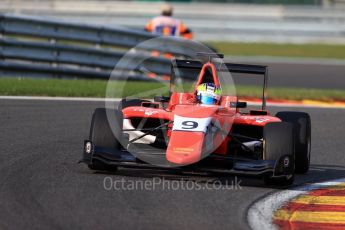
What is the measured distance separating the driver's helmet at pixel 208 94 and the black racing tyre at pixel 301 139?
719mm

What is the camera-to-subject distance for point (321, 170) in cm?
899

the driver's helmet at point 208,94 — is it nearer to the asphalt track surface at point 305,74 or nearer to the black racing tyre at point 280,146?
the black racing tyre at point 280,146

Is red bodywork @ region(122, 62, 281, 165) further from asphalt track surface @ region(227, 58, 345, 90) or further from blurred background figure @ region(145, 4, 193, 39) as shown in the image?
asphalt track surface @ region(227, 58, 345, 90)

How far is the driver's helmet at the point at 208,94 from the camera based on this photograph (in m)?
8.60

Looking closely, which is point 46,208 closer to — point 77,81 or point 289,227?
point 289,227

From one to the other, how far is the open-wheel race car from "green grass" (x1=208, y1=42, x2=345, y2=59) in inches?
650

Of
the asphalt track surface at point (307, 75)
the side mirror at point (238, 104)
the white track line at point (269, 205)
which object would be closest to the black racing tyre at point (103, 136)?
the side mirror at point (238, 104)

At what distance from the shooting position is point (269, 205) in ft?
23.1

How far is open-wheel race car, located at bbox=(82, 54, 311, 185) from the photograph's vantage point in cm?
761

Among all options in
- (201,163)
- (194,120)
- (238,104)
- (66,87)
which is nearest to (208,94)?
(238,104)

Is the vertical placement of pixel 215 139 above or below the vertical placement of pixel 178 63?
below

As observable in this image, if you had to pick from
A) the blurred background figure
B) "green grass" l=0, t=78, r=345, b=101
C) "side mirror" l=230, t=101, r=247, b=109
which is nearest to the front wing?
"side mirror" l=230, t=101, r=247, b=109

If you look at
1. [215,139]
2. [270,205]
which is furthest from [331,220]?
[215,139]

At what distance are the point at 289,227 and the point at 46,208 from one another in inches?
66.7
